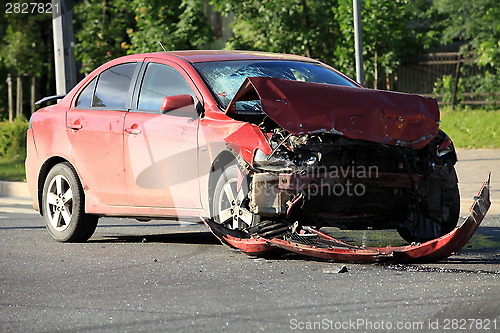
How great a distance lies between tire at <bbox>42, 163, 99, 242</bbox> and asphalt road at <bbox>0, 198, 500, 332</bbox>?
0.38 meters

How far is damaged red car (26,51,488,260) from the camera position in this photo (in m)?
7.06

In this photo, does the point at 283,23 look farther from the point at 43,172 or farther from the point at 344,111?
the point at 344,111

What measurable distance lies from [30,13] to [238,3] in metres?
10.2

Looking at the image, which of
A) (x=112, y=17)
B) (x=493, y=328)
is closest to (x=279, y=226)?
(x=493, y=328)

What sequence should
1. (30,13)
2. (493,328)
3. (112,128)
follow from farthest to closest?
(30,13), (112,128), (493,328)

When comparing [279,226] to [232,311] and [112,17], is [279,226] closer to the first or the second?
[232,311]

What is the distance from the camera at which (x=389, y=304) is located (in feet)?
18.0

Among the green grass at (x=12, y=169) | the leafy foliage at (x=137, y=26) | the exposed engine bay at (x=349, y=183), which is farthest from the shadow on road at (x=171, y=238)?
the leafy foliage at (x=137, y=26)

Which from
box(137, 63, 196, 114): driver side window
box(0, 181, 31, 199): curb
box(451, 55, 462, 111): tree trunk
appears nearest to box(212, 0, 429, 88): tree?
box(451, 55, 462, 111): tree trunk

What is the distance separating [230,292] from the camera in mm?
6039

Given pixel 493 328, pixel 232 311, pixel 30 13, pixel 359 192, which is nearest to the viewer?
pixel 493 328

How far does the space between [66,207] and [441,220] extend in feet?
11.3

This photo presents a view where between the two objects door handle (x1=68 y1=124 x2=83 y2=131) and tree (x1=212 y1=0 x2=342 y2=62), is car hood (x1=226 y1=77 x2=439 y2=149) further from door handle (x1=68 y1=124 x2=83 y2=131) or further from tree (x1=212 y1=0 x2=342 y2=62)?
tree (x1=212 y1=0 x2=342 y2=62)

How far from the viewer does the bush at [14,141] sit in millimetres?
20009
